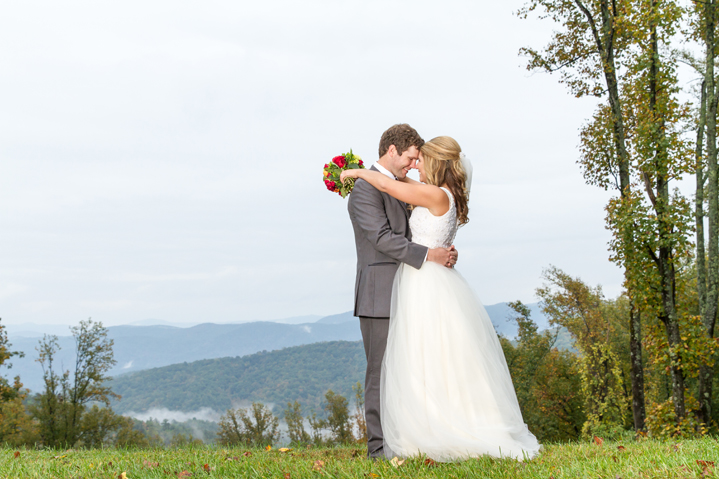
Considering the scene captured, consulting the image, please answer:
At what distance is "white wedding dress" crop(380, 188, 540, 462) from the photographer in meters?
5.03

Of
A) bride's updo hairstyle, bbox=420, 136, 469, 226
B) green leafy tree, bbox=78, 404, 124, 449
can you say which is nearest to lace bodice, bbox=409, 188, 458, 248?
bride's updo hairstyle, bbox=420, 136, 469, 226

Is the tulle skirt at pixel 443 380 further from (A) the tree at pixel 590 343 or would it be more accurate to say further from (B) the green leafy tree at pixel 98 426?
(B) the green leafy tree at pixel 98 426

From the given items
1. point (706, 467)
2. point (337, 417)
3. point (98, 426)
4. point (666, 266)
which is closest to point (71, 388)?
point (98, 426)

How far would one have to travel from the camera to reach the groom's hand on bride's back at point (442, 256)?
5488 millimetres

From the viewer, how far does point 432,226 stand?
5.59 meters

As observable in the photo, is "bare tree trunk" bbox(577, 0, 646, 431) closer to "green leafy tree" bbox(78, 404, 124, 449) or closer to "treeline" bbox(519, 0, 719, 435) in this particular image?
"treeline" bbox(519, 0, 719, 435)

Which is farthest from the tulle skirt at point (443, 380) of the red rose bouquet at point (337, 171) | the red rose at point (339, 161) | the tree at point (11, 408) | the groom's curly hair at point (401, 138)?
the tree at point (11, 408)

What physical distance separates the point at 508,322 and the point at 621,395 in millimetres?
7701

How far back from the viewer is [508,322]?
34.8 metres

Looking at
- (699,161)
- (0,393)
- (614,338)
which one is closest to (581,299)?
(614,338)

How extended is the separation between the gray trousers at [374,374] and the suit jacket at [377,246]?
141mm

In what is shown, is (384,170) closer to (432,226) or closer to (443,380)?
(432,226)

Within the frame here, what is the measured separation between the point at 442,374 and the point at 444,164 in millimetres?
2077

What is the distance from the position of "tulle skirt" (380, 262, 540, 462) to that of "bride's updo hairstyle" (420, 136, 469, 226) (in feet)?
2.84
